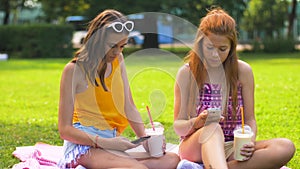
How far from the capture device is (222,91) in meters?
3.31

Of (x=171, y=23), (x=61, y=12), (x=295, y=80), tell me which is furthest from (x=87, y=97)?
(x=61, y=12)

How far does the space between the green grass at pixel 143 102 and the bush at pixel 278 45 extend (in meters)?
11.5

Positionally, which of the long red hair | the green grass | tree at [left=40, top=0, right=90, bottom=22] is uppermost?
tree at [left=40, top=0, right=90, bottom=22]

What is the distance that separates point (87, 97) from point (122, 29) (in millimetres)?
472

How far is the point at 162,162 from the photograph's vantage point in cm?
333

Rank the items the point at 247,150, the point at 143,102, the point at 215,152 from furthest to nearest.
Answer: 1. the point at 143,102
2. the point at 247,150
3. the point at 215,152

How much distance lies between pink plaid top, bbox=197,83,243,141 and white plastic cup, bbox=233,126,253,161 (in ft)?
0.60

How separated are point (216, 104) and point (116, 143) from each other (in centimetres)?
71

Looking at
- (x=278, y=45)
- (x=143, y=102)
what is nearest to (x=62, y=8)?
(x=278, y=45)

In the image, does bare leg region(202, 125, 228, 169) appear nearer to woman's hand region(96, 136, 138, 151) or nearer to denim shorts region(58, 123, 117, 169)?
woman's hand region(96, 136, 138, 151)

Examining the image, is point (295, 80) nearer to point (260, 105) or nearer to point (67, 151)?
point (260, 105)

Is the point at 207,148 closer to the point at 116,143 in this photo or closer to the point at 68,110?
the point at 116,143

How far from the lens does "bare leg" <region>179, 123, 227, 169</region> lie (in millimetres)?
2996

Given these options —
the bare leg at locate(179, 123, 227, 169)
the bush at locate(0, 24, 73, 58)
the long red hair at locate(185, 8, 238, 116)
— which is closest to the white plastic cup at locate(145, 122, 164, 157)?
the bare leg at locate(179, 123, 227, 169)
